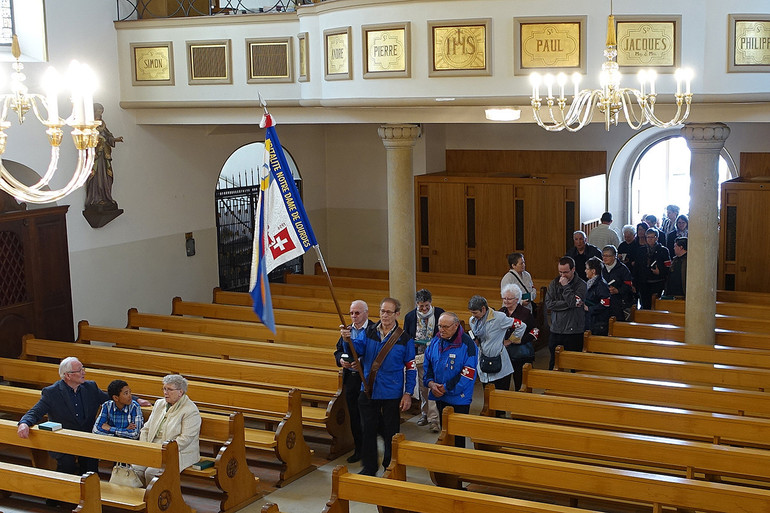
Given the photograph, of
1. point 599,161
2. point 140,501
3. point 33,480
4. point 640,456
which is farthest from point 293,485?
point 599,161

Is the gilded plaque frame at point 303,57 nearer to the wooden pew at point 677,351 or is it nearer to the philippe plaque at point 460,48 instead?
the philippe plaque at point 460,48

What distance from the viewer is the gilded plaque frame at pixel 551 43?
30.0 ft

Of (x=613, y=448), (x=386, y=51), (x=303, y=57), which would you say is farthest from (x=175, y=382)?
(x=303, y=57)

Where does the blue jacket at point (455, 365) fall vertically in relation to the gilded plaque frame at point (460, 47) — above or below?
below

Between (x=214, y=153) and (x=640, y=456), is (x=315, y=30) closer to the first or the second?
(x=214, y=153)

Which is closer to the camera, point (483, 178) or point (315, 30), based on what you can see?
point (315, 30)

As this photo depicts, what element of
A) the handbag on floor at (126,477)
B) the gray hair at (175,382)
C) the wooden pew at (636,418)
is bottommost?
the handbag on floor at (126,477)

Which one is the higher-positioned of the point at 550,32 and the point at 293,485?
the point at 550,32

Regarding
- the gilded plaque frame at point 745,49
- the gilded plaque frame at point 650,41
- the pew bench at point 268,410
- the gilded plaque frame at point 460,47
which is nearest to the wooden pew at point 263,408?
the pew bench at point 268,410

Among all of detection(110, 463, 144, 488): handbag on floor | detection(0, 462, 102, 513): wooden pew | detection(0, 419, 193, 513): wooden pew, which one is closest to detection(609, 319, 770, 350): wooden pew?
detection(0, 419, 193, 513): wooden pew

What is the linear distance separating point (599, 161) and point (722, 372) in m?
6.89

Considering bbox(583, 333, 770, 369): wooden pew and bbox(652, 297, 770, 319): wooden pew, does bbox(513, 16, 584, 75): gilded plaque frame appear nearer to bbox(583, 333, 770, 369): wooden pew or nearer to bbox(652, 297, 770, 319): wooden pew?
bbox(583, 333, 770, 369): wooden pew

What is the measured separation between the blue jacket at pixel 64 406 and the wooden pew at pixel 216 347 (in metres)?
2.30

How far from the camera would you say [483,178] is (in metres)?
14.3
